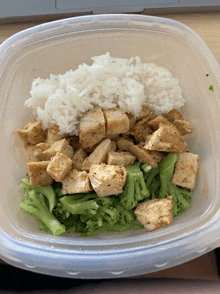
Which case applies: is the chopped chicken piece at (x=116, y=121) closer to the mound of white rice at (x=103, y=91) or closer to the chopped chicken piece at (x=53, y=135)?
the mound of white rice at (x=103, y=91)

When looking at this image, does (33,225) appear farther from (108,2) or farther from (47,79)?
(108,2)

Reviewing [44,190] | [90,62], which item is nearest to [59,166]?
[44,190]

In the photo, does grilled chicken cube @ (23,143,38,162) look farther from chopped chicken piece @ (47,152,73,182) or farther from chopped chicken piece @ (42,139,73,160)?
chopped chicken piece @ (47,152,73,182)

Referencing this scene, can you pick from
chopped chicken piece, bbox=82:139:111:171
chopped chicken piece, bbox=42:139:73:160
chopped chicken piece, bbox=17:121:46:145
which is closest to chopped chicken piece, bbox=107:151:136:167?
chopped chicken piece, bbox=82:139:111:171

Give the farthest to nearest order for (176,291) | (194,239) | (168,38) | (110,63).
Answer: (168,38), (110,63), (176,291), (194,239)

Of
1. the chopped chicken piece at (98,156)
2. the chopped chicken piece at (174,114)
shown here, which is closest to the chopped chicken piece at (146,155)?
the chopped chicken piece at (98,156)

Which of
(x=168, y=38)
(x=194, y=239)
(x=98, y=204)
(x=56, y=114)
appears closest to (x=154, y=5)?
(x=168, y=38)
